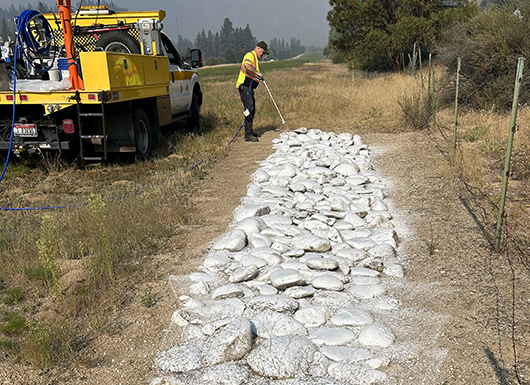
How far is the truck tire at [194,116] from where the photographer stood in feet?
39.8

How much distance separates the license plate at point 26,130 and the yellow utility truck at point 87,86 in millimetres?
15

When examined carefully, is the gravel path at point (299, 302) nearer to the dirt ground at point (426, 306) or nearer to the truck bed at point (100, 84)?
the dirt ground at point (426, 306)

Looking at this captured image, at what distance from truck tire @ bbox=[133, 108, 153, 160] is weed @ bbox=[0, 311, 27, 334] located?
16.1 ft

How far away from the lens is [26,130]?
24.7 ft

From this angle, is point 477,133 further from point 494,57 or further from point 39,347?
point 39,347

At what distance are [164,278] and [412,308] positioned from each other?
210 cm

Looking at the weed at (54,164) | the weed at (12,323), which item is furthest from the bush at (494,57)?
the weed at (12,323)

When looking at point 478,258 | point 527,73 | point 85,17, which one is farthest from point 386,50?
point 478,258

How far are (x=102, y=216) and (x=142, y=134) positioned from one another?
3.56 m

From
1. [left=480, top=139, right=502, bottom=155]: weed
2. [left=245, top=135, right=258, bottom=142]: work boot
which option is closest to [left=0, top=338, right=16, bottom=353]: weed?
[left=480, top=139, right=502, bottom=155]: weed

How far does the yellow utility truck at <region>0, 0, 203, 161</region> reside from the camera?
7230mm

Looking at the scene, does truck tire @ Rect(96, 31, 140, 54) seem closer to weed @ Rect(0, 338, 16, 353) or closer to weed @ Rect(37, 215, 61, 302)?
weed @ Rect(37, 215, 61, 302)

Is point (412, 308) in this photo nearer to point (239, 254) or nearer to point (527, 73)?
point (239, 254)

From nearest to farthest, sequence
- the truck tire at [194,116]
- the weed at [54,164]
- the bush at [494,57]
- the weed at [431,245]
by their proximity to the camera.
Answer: the weed at [431,245] < the weed at [54,164] < the bush at [494,57] < the truck tire at [194,116]
